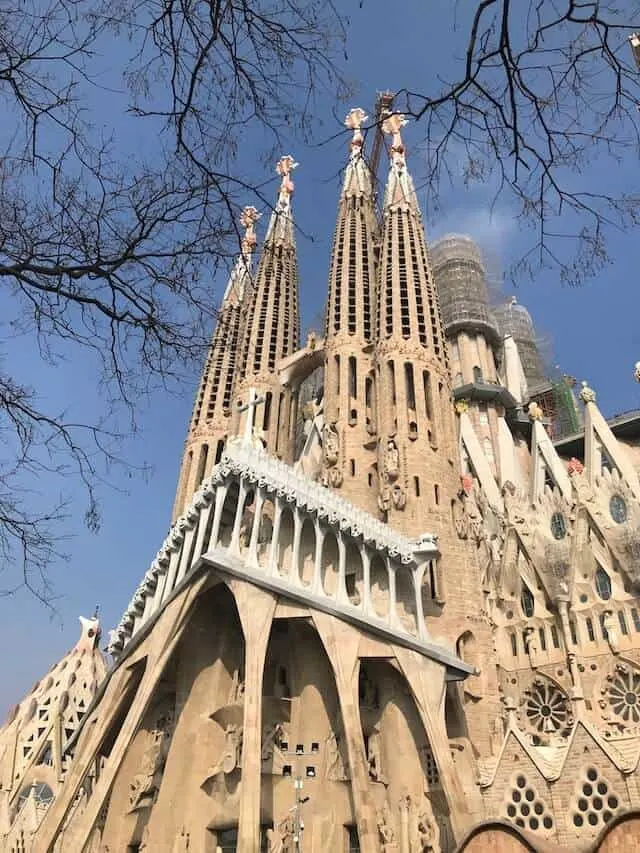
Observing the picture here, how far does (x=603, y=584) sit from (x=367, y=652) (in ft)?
27.7

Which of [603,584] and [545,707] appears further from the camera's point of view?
[603,584]

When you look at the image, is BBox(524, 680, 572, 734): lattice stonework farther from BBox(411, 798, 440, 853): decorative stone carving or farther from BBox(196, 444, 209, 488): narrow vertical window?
BBox(196, 444, 209, 488): narrow vertical window

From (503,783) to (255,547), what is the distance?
7125 millimetres

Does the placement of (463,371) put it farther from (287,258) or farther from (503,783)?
(503,783)

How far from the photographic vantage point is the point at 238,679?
16812 millimetres

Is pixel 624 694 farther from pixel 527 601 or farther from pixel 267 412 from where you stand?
pixel 267 412

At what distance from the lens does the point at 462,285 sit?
34.5 meters

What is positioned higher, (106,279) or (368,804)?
(106,279)

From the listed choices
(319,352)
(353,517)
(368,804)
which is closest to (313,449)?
(319,352)

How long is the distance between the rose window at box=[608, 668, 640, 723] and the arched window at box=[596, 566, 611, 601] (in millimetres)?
2118

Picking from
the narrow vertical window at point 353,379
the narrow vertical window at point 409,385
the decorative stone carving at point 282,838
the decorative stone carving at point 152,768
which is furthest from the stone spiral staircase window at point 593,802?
the narrow vertical window at point 353,379

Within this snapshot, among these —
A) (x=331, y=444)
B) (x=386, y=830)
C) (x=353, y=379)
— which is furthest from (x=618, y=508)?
(x=386, y=830)

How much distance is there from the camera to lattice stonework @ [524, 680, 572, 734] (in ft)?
60.2

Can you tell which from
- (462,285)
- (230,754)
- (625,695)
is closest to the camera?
(230,754)
